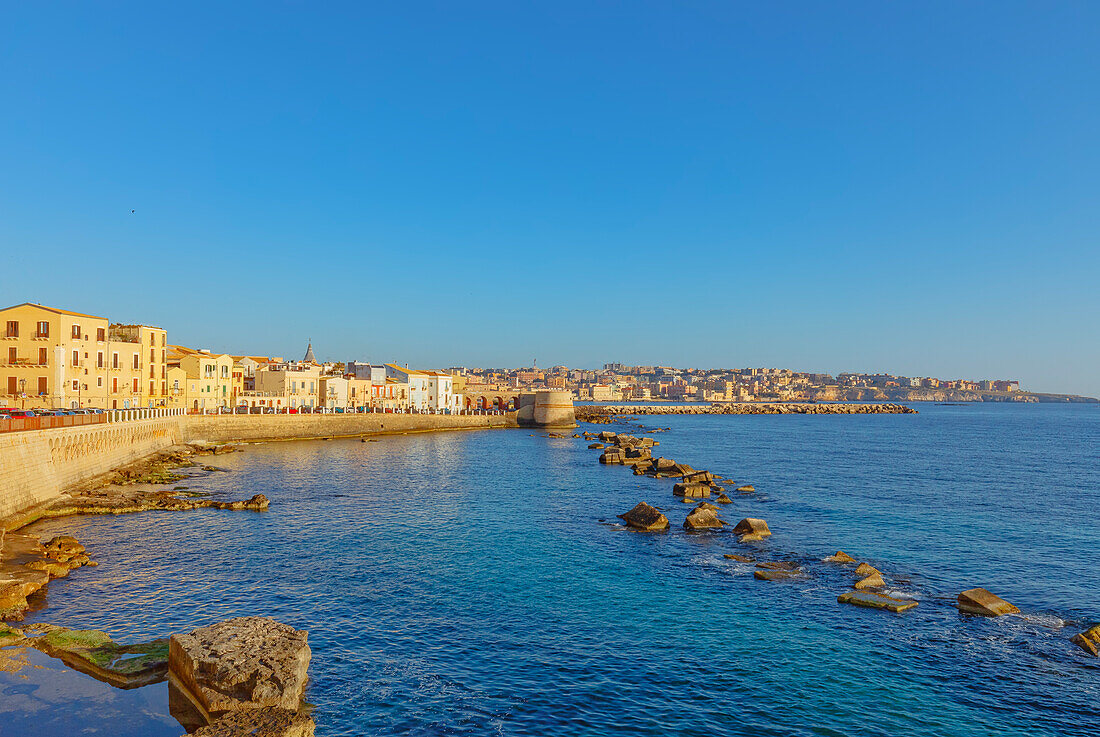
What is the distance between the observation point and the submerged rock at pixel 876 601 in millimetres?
23484

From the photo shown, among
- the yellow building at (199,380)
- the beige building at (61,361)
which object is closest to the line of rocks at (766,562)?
the beige building at (61,361)

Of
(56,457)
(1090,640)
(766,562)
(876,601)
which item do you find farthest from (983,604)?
(56,457)

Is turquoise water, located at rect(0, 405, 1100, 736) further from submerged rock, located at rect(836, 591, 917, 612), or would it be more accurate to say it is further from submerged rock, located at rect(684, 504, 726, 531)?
submerged rock, located at rect(684, 504, 726, 531)

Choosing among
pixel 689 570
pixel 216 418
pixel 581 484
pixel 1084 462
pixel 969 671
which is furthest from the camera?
pixel 216 418

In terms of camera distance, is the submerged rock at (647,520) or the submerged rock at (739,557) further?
the submerged rock at (647,520)

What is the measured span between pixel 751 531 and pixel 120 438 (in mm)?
49262

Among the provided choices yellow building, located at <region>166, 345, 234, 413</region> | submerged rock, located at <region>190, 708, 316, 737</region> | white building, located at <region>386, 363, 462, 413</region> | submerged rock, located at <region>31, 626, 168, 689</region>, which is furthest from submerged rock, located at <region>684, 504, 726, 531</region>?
Result: white building, located at <region>386, 363, 462, 413</region>

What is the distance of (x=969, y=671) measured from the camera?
18.3 meters

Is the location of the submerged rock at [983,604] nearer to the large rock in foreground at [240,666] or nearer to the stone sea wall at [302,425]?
the large rock in foreground at [240,666]

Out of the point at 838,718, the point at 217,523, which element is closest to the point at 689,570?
the point at 838,718

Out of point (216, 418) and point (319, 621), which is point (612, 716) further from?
point (216, 418)

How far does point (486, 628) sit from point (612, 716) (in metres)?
6.52

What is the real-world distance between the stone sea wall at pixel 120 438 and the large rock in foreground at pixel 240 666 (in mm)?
23450

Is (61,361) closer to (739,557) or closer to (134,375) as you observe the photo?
(134,375)
